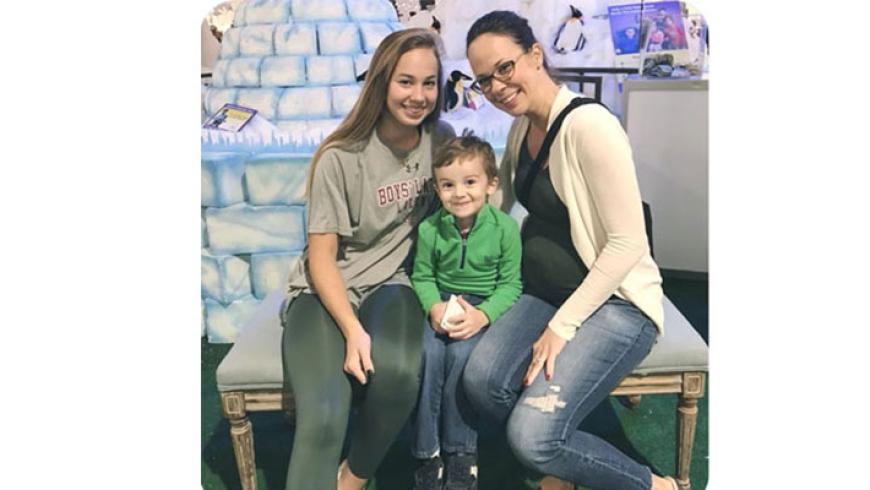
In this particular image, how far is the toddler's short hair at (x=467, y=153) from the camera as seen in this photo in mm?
1845

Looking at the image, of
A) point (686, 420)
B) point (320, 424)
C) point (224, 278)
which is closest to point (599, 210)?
point (686, 420)

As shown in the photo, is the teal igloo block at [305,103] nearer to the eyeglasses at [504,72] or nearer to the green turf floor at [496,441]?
the eyeglasses at [504,72]

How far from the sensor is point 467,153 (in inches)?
72.4

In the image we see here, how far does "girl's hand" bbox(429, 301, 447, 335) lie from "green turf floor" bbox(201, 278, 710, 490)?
1.87 feet

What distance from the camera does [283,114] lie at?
2285mm

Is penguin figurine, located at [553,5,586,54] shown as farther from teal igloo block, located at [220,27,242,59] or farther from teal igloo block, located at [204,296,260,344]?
teal igloo block, located at [204,296,260,344]

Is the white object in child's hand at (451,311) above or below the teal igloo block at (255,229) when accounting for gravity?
below

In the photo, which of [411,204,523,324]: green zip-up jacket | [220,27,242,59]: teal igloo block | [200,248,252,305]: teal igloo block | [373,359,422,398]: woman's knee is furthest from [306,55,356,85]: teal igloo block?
[373,359,422,398]: woman's knee

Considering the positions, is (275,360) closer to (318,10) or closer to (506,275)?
(506,275)

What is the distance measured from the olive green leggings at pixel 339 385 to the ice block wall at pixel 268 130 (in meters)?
0.63

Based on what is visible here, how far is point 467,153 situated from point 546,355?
0.54m

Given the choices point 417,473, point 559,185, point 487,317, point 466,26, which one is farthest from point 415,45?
point 417,473

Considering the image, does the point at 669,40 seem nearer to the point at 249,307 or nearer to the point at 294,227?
the point at 294,227

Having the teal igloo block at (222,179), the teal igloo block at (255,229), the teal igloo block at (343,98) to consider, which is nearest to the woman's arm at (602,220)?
the teal igloo block at (343,98)
